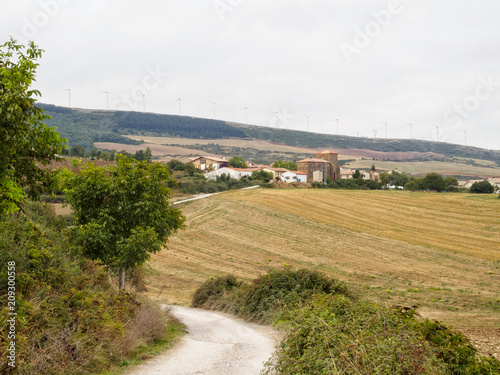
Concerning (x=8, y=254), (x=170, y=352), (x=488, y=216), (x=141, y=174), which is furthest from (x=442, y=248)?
(x=8, y=254)

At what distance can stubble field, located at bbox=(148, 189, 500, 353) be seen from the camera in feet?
93.4

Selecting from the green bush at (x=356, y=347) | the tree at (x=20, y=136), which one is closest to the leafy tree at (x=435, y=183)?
the green bush at (x=356, y=347)

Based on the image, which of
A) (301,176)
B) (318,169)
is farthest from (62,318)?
(318,169)

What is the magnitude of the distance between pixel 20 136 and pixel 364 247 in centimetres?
4030

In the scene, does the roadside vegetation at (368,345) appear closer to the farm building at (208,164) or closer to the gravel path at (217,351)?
the gravel path at (217,351)

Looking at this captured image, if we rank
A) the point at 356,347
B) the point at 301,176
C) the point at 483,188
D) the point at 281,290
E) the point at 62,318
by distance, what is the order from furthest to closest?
the point at 301,176 → the point at 483,188 → the point at 281,290 → the point at 62,318 → the point at 356,347

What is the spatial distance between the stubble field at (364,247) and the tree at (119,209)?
6.85 m

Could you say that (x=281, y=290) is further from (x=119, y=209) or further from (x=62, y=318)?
(x=62, y=318)

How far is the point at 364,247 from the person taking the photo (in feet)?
152

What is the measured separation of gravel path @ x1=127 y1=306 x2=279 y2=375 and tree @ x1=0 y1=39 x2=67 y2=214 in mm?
4808

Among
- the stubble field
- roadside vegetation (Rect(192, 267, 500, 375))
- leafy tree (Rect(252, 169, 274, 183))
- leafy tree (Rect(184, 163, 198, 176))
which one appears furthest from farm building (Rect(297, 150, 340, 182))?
roadside vegetation (Rect(192, 267, 500, 375))

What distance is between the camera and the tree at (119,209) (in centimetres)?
1708

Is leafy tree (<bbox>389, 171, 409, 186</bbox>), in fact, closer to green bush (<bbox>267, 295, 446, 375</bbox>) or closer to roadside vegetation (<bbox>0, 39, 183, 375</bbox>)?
roadside vegetation (<bbox>0, 39, 183, 375</bbox>)

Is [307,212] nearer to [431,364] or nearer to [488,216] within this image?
[488,216]
